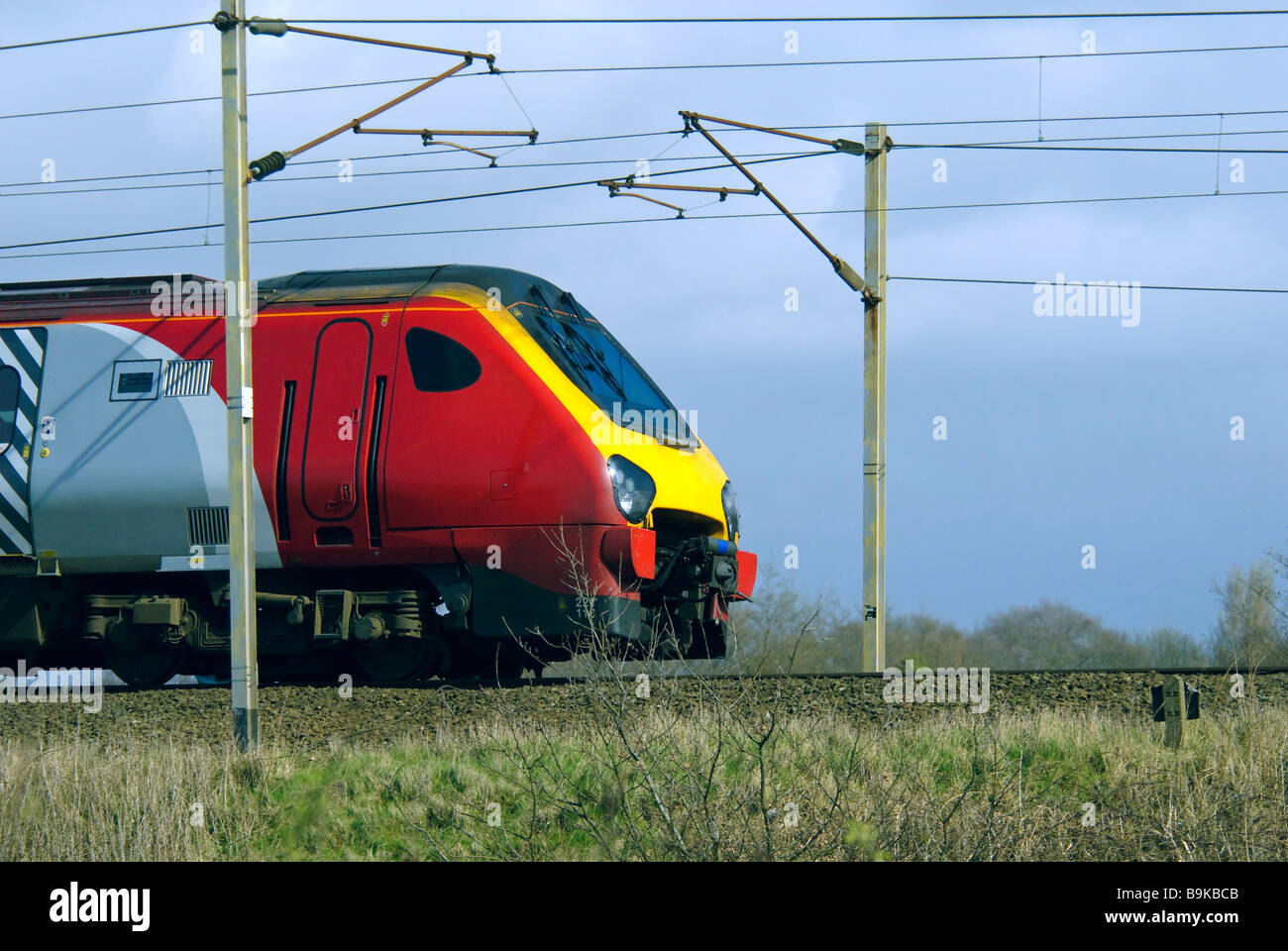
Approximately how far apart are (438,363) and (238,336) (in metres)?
2.09

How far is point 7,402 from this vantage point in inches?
527

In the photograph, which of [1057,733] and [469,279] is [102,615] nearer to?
[469,279]

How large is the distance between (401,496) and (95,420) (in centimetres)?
331

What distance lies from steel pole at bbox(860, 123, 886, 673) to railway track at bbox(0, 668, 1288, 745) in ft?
14.6

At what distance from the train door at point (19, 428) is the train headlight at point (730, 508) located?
6.79 m

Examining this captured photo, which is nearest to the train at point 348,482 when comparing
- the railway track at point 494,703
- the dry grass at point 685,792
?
the railway track at point 494,703

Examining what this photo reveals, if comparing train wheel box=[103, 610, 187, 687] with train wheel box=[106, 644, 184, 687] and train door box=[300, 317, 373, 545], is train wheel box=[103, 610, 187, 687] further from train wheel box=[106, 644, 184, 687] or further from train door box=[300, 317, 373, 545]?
train door box=[300, 317, 373, 545]

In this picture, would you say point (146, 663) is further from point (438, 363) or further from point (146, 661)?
point (438, 363)

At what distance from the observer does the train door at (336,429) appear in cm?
1238

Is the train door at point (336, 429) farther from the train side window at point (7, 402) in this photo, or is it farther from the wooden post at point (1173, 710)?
the wooden post at point (1173, 710)

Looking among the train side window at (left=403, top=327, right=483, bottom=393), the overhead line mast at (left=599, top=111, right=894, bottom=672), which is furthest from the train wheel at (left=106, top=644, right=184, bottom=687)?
the overhead line mast at (left=599, top=111, right=894, bottom=672)

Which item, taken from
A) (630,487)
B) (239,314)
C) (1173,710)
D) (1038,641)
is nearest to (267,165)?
(239,314)

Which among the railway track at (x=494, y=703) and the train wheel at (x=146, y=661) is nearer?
the railway track at (x=494, y=703)

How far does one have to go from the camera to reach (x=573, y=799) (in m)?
8.55
